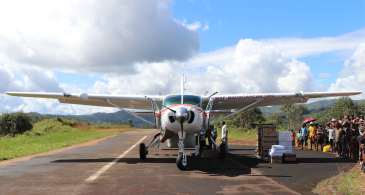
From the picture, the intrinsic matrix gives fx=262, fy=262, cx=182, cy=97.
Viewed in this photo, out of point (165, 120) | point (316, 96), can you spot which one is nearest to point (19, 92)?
point (165, 120)

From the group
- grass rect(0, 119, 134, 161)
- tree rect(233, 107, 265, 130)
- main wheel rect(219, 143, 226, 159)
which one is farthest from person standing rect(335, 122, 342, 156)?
tree rect(233, 107, 265, 130)

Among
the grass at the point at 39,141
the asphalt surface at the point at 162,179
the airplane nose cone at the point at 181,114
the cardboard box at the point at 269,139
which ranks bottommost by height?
the grass at the point at 39,141

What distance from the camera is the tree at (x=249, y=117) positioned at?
4394 centimetres

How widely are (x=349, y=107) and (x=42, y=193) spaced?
59.8 metres

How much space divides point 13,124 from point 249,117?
34.8m

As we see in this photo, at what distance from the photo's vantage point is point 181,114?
26.5ft

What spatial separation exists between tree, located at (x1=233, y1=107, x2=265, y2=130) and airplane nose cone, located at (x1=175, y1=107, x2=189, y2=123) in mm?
36966

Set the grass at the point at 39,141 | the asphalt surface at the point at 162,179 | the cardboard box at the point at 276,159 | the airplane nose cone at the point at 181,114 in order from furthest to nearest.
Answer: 1. the grass at the point at 39,141
2. the cardboard box at the point at 276,159
3. the airplane nose cone at the point at 181,114
4. the asphalt surface at the point at 162,179

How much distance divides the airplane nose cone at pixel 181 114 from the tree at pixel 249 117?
3697cm

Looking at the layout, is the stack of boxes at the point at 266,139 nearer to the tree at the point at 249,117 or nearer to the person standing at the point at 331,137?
the person standing at the point at 331,137

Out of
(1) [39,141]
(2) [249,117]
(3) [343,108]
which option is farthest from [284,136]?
(3) [343,108]

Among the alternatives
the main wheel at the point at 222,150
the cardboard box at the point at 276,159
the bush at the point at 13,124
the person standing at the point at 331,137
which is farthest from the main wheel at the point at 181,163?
the bush at the point at 13,124

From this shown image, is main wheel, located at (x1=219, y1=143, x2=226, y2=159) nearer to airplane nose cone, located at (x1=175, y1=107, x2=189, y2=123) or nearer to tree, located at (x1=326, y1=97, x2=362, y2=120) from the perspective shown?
airplane nose cone, located at (x1=175, y1=107, x2=189, y2=123)

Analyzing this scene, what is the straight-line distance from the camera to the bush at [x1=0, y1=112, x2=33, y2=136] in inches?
1323
